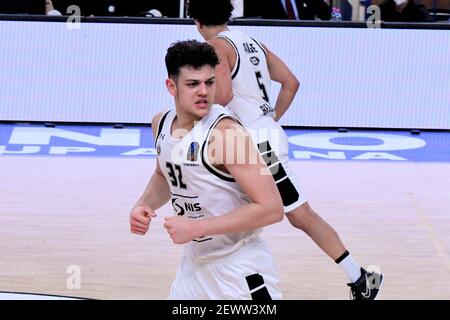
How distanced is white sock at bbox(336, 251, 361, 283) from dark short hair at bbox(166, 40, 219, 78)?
1.96 m

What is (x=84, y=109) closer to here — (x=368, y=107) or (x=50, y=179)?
(x=50, y=179)

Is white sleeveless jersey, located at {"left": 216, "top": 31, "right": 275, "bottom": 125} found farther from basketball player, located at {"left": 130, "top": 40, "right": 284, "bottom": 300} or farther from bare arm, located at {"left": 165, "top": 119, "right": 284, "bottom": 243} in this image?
bare arm, located at {"left": 165, "top": 119, "right": 284, "bottom": 243}

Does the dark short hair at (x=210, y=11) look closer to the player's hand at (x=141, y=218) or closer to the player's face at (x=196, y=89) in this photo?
the player's face at (x=196, y=89)

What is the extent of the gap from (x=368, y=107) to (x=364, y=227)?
3329 millimetres

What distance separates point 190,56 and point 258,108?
5.99 ft

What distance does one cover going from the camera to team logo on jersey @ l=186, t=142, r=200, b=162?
3783mm

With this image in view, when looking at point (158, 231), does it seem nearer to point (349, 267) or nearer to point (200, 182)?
point (349, 267)

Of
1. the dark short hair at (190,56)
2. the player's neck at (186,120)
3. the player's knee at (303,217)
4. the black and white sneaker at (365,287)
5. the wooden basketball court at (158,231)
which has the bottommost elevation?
the wooden basketball court at (158,231)

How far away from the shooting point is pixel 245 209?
3631mm

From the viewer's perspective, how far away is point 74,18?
33.1ft

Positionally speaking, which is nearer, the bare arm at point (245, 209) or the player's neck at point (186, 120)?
the bare arm at point (245, 209)

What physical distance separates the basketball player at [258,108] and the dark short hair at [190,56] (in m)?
1.49

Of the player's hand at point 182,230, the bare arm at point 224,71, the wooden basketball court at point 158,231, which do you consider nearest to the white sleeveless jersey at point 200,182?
the player's hand at point 182,230

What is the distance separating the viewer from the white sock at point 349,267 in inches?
215
